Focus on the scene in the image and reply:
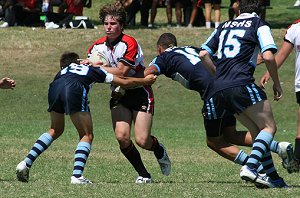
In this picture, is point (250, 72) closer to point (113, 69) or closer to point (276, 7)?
point (113, 69)

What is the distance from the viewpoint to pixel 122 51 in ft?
34.9

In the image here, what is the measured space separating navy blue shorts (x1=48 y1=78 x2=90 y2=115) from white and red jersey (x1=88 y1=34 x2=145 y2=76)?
0.61 m

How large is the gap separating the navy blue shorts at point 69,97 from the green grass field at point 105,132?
0.80 m

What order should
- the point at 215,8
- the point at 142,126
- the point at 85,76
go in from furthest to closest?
the point at 215,8
the point at 142,126
the point at 85,76

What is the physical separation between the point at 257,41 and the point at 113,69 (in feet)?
6.10

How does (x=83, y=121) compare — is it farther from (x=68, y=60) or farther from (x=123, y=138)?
(x=68, y=60)

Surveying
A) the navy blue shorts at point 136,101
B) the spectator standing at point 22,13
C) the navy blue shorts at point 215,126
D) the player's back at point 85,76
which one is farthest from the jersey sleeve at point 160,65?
the spectator standing at point 22,13

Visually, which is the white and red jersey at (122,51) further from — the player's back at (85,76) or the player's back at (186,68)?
the player's back at (85,76)

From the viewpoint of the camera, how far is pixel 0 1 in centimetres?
2788

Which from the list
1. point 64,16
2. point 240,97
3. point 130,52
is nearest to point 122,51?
point 130,52

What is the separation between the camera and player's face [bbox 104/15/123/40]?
10586 mm

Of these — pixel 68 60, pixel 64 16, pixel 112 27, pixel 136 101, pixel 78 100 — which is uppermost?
pixel 112 27

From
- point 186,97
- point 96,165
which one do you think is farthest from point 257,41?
Result: point 186,97

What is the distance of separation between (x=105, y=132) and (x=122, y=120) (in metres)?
7.02
